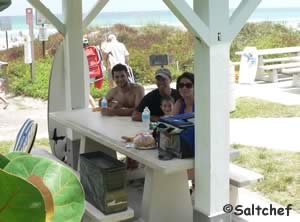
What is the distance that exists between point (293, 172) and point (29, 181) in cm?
515

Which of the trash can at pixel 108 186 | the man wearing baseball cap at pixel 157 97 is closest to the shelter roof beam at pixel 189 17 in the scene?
the trash can at pixel 108 186

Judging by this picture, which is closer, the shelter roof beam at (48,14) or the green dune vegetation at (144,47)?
the shelter roof beam at (48,14)

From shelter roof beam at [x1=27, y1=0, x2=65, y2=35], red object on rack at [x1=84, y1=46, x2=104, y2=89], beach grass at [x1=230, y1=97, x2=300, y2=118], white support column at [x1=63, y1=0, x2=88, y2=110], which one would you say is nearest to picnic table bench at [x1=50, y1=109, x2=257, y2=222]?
white support column at [x1=63, y1=0, x2=88, y2=110]

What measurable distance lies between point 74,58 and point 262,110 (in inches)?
189

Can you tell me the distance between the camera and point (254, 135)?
7.04m

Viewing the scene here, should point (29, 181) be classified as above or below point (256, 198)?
above

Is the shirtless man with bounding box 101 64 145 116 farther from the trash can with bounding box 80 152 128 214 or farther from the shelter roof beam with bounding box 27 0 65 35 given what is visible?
the trash can with bounding box 80 152 128 214

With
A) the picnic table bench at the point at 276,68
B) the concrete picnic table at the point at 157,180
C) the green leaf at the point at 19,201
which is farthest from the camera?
the picnic table bench at the point at 276,68

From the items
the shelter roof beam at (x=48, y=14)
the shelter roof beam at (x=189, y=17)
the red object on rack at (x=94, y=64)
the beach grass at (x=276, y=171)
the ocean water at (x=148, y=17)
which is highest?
the ocean water at (x=148, y=17)

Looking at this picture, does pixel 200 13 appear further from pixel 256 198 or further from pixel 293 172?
pixel 293 172

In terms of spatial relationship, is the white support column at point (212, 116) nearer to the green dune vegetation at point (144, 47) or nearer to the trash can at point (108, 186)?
the trash can at point (108, 186)

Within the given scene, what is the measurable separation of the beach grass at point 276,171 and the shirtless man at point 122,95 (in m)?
1.38

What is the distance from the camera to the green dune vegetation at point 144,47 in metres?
12.8

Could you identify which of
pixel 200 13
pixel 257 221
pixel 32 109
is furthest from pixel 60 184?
pixel 32 109
